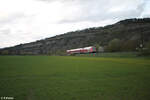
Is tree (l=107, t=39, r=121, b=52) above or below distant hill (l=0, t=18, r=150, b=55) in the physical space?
below

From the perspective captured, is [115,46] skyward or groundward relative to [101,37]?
groundward

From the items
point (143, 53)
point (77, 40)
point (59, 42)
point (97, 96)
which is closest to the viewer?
point (97, 96)

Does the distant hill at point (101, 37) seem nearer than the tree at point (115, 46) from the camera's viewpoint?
No

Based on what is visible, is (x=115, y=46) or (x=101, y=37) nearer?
(x=115, y=46)

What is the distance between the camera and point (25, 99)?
452 cm

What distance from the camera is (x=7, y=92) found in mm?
5168

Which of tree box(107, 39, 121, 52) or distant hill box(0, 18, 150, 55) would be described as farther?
distant hill box(0, 18, 150, 55)

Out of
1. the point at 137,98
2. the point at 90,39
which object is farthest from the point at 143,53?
the point at 90,39

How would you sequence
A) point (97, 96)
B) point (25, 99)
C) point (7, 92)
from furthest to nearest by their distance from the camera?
point (7, 92) < point (97, 96) < point (25, 99)

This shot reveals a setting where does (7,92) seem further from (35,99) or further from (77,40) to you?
(77,40)

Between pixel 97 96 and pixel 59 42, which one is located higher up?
pixel 59 42

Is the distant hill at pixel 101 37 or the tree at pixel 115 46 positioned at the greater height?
the distant hill at pixel 101 37

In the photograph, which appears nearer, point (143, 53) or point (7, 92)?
point (7, 92)

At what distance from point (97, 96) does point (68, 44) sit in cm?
10664
